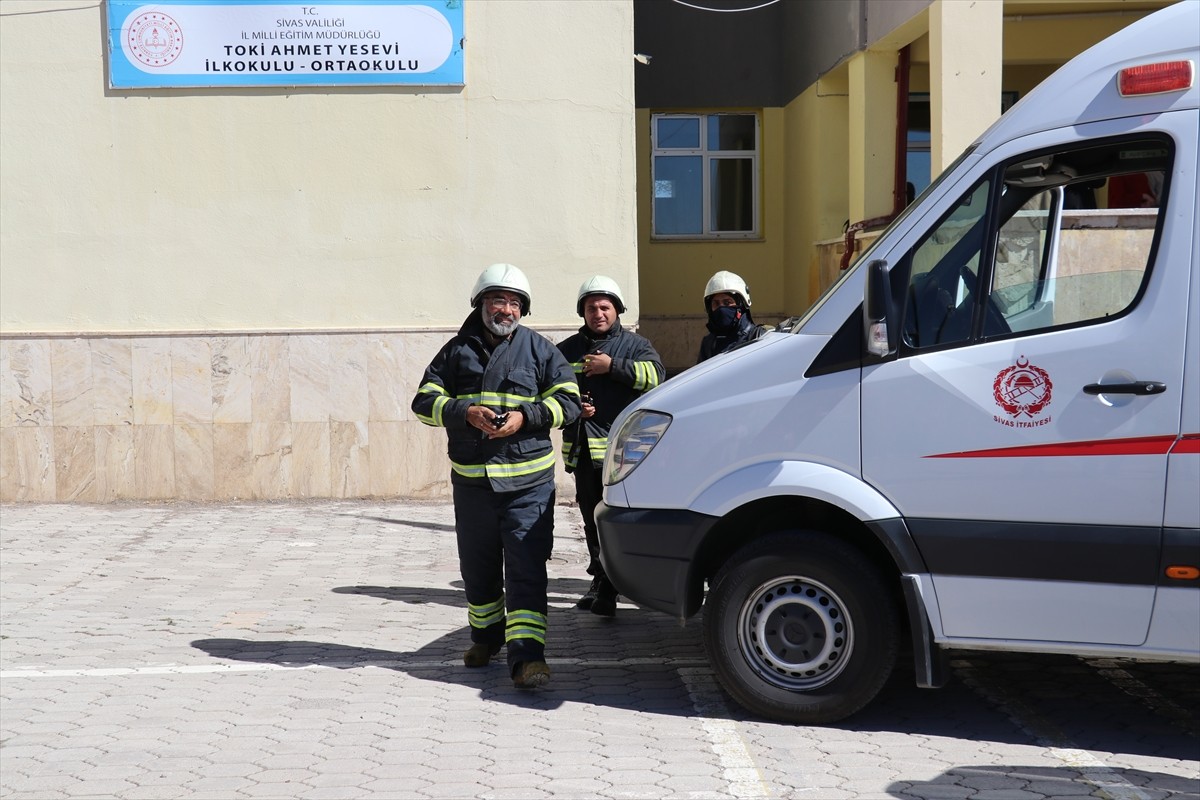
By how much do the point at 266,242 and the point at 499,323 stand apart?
19.3 feet

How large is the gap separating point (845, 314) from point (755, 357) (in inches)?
16.4

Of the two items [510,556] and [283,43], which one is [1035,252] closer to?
[510,556]

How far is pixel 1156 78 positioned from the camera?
15.6ft

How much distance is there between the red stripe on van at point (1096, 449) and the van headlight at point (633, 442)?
50.0 inches

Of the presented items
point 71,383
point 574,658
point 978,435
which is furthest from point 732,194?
point 978,435

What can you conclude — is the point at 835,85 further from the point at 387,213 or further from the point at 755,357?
the point at 755,357

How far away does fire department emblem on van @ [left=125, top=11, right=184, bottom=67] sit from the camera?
11.1 metres

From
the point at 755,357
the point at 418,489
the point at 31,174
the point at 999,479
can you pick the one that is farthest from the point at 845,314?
the point at 31,174

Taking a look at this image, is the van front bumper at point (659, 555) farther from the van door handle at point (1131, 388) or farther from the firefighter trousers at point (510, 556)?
the van door handle at point (1131, 388)

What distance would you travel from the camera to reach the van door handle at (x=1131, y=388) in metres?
4.64

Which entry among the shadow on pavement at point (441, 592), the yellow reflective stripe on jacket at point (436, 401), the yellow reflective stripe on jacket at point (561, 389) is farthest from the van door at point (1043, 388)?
the shadow on pavement at point (441, 592)

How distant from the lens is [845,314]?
5.16 metres

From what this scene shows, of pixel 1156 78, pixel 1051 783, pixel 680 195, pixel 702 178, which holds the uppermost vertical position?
pixel 702 178

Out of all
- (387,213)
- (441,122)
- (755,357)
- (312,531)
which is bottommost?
(312,531)
